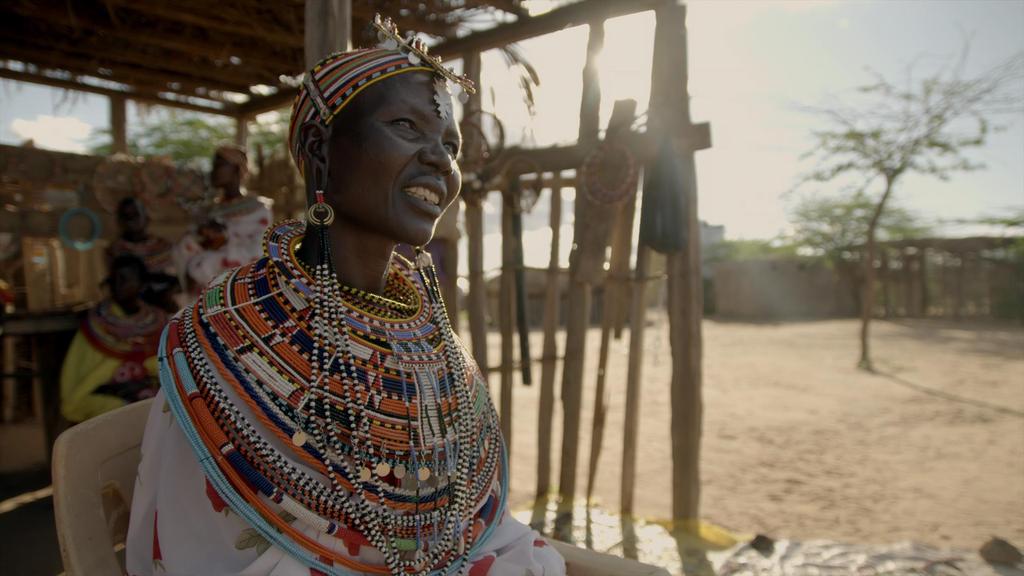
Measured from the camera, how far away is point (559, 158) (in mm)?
4117

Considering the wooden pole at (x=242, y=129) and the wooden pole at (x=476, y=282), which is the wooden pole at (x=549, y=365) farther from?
the wooden pole at (x=242, y=129)

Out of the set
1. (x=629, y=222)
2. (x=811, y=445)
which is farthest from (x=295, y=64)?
(x=811, y=445)

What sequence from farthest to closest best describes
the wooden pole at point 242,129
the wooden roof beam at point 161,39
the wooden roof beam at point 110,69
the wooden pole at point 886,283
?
the wooden pole at point 886,283
the wooden pole at point 242,129
the wooden roof beam at point 110,69
the wooden roof beam at point 161,39

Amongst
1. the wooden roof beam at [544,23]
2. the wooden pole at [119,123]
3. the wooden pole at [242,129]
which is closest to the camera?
the wooden roof beam at [544,23]

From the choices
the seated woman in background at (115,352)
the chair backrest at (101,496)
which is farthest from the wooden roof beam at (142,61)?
the chair backrest at (101,496)

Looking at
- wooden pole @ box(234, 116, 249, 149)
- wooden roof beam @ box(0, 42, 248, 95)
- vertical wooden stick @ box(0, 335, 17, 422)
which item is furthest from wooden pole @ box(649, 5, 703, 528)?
vertical wooden stick @ box(0, 335, 17, 422)

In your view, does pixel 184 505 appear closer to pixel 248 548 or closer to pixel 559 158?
pixel 248 548

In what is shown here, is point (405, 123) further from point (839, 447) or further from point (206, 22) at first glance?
point (839, 447)

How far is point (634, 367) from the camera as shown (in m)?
4.19

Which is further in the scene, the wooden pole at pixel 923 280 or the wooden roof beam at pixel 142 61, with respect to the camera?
the wooden pole at pixel 923 280

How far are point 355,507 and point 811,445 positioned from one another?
6529 mm

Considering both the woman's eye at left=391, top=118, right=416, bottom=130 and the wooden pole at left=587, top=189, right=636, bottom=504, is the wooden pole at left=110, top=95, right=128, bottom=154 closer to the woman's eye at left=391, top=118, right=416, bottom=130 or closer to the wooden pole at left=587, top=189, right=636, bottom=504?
the wooden pole at left=587, top=189, right=636, bottom=504

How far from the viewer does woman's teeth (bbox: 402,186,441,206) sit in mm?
1489

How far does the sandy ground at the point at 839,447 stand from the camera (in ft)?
16.0
